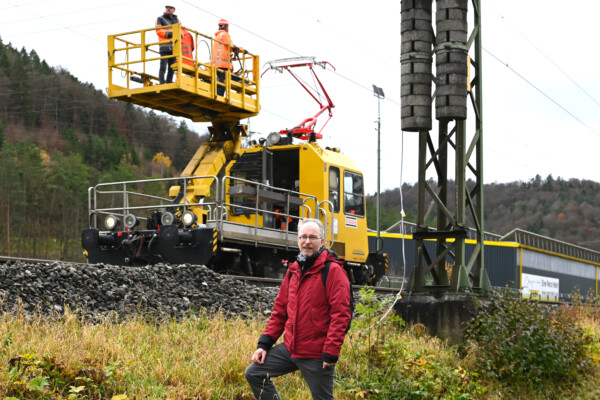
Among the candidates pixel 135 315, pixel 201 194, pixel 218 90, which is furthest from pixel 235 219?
pixel 135 315

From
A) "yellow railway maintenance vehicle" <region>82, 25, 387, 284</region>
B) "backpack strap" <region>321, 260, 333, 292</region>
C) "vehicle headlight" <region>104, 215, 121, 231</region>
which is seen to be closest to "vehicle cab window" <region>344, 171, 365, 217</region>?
"yellow railway maintenance vehicle" <region>82, 25, 387, 284</region>

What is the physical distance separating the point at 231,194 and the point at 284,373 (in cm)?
953

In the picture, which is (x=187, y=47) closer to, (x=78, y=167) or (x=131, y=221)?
(x=131, y=221)

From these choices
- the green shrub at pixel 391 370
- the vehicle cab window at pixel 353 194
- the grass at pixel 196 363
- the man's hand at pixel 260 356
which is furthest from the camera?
the vehicle cab window at pixel 353 194

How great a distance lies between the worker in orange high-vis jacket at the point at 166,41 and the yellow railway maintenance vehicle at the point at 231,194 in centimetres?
21

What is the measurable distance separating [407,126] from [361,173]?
7.98 metres

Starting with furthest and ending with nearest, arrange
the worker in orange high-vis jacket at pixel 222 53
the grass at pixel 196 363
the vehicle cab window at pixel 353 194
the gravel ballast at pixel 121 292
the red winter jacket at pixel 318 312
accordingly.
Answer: the vehicle cab window at pixel 353 194
the worker in orange high-vis jacket at pixel 222 53
the gravel ballast at pixel 121 292
the grass at pixel 196 363
the red winter jacket at pixel 318 312

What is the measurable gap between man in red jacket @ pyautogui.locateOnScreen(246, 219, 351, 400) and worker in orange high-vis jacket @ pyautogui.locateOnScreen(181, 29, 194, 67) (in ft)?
31.4

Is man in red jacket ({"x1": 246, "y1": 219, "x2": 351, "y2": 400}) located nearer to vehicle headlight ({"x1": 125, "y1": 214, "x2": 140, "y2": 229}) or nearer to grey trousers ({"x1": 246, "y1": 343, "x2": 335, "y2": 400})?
grey trousers ({"x1": 246, "y1": 343, "x2": 335, "y2": 400})

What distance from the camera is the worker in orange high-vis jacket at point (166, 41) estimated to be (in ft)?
47.0

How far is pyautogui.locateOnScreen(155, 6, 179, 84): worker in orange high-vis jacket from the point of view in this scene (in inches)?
564

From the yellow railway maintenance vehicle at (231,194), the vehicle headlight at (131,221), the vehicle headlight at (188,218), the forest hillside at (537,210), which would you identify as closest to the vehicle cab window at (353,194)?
the yellow railway maintenance vehicle at (231,194)

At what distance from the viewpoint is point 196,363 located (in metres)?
6.75

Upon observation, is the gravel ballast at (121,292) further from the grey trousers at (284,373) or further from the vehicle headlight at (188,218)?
the grey trousers at (284,373)
